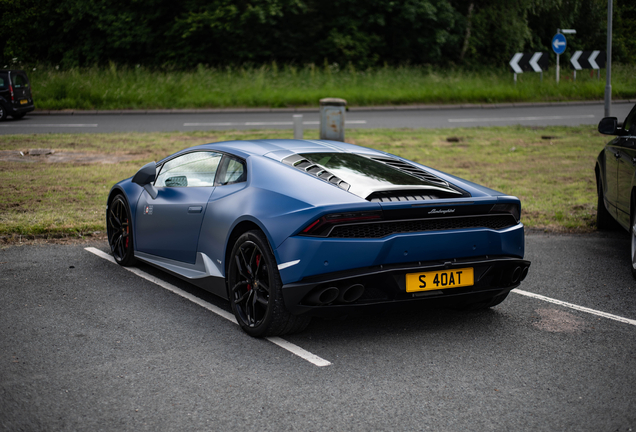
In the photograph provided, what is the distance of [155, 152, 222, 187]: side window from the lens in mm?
5234

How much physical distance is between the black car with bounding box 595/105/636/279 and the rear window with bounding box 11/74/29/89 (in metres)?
18.1

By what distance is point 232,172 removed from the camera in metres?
4.95

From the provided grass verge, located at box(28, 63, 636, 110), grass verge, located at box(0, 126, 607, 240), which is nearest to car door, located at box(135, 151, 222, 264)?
grass verge, located at box(0, 126, 607, 240)

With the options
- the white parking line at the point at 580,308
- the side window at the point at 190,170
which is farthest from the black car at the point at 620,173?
the side window at the point at 190,170

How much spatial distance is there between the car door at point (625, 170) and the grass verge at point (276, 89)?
1649 centimetres

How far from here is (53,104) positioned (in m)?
21.9

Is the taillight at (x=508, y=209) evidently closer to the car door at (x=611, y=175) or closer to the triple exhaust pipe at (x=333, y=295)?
the triple exhaust pipe at (x=333, y=295)

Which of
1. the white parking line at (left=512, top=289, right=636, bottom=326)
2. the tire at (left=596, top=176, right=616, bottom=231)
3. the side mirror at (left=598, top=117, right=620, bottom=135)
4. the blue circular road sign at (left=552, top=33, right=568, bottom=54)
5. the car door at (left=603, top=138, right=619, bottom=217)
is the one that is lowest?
the white parking line at (left=512, top=289, right=636, bottom=326)

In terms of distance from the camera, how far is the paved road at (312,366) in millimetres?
3260

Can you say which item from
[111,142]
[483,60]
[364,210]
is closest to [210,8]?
[483,60]

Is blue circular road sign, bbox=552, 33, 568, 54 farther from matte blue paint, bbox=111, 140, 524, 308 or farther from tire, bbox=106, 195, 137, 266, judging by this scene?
tire, bbox=106, 195, 137, 266

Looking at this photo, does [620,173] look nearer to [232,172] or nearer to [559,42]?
[232,172]

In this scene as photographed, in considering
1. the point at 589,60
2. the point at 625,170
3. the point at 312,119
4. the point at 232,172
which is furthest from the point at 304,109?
the point at 232,172

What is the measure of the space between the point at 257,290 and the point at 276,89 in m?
20.3
